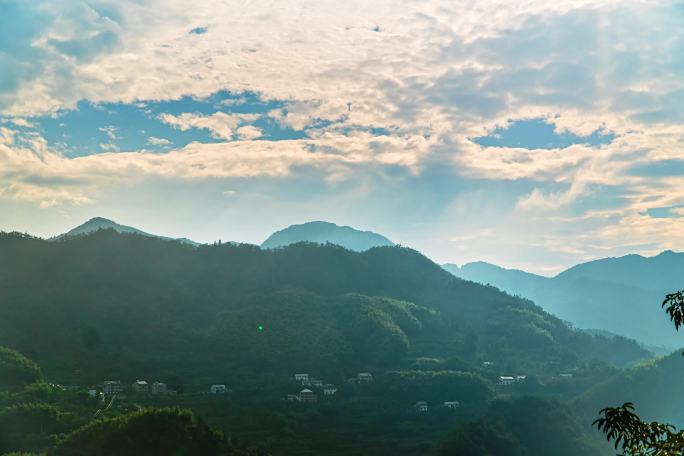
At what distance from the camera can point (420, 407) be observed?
556ft

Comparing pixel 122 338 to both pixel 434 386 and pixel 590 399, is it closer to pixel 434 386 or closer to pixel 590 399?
pixel 434 386

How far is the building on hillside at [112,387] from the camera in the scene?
14712cm

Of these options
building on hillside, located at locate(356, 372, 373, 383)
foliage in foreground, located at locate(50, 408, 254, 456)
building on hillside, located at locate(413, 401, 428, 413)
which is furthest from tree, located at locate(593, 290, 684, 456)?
building on hillside, located at locate(356, 372, 373, 383)

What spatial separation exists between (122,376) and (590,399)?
146076mm

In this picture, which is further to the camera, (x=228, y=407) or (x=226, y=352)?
(x=226, y=352)

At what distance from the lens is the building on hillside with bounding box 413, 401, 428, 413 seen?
169 meters

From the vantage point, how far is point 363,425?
15000 centimetres

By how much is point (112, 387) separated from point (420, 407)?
83716 mm

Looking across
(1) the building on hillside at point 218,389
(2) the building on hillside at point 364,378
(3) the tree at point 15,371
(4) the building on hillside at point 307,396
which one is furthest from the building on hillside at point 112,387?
(2) the building on hillside at point 364,378

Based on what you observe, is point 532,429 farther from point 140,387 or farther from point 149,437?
point 149,437

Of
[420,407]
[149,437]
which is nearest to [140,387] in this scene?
[149,437]

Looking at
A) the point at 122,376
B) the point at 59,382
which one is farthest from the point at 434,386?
the point at 59,382

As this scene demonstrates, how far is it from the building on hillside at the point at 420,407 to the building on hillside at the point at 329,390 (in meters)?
24.4

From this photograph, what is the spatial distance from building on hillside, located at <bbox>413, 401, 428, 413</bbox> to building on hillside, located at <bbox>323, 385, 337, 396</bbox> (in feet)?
80.0
